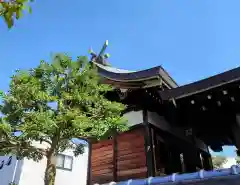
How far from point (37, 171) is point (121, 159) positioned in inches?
469

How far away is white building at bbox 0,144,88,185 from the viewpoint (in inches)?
689

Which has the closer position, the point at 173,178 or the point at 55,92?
the point at 173,178

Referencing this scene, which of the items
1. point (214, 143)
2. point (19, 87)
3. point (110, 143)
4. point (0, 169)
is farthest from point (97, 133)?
point (0, 169)

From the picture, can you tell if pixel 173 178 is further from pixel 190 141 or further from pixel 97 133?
pixel 190 141

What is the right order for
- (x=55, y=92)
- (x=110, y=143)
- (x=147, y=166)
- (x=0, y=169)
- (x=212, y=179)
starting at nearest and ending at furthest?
(x=212, y=179) < (x=55, y=92) < (x=147, y=166) < (x=110, y=143) < (x=0, y=169)

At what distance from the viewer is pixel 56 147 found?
→ 660 centimetres

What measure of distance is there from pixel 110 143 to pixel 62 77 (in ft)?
10.7

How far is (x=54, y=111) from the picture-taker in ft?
22.0

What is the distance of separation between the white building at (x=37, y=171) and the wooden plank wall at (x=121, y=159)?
10.3 m

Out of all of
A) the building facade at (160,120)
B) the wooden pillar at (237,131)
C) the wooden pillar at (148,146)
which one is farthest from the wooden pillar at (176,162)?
the wooden pillar at (237,131)

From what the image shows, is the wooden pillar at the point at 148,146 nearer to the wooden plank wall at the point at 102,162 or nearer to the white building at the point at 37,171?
the wooden plank wall at the point at 102,162

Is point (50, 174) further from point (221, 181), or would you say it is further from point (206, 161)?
point (206, 161)

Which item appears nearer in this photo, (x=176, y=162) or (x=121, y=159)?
(x=121, y=159)

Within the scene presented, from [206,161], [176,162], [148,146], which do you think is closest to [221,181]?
[148,146]
